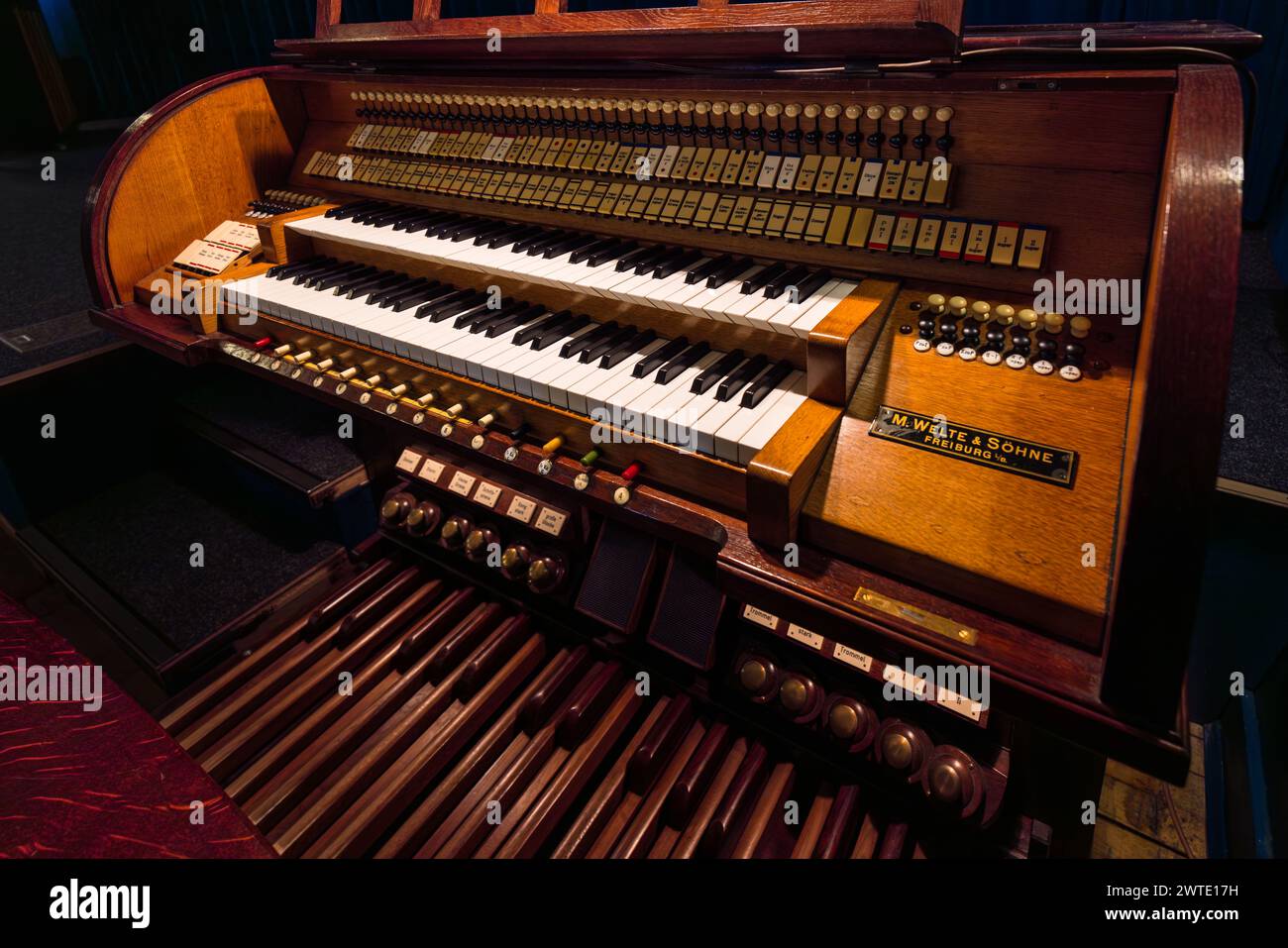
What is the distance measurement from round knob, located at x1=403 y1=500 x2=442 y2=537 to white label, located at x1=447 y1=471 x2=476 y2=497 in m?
0.21

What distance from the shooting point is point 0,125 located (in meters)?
6.95

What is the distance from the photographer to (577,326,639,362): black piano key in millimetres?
1503

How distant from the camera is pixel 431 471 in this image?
1.86 m

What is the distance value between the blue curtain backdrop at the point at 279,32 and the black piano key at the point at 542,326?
5.07 ft

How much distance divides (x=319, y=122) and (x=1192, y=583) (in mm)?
2911

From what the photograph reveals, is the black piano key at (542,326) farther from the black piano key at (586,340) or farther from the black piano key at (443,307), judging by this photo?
the black piano key at (443,307)

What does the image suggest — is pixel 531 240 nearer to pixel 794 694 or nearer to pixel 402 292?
pixel 402 292

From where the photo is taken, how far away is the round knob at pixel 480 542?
1875 mm

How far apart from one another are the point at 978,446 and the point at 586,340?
84 cm

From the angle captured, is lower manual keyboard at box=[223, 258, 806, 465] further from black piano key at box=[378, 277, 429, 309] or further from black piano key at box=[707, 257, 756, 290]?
black piano key at box=[707, 257, 756, 290]

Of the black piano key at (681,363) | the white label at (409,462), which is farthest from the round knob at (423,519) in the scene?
the black piano key at (681,363)

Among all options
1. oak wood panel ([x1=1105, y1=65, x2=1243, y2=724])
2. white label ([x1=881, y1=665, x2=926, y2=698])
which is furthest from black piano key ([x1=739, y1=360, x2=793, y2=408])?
oak wood panel ([x1=1105, y1=65, x2=1243, y2=724])

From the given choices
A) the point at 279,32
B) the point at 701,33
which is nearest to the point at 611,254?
the point at 701,33
